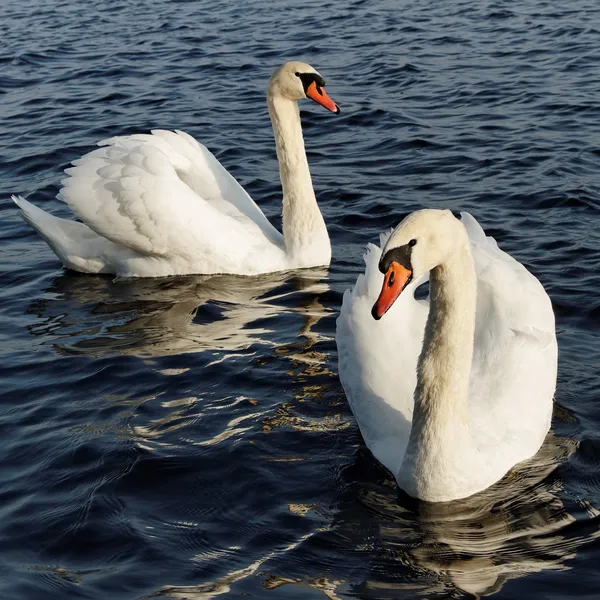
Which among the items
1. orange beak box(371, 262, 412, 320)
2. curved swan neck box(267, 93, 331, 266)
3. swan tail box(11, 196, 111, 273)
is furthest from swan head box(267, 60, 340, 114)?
orange beak box(371, 262, 412, 320)

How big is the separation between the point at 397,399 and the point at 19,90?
11.5 meters

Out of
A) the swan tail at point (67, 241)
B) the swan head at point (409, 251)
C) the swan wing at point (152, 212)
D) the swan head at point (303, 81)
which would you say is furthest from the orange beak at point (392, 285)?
the swan tail at point (67, 241)

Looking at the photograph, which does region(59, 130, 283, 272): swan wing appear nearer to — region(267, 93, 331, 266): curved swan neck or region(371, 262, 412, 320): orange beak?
region(267, 93, 331, 266): curved swan neck

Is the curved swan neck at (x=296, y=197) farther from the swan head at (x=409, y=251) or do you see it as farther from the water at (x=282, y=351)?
the swan head at (x=409, y=251)

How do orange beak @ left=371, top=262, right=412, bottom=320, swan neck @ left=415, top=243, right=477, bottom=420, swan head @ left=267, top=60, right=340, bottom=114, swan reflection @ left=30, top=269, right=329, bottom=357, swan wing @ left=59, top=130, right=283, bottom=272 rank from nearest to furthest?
orange beak @ left=371, top=262, right=412, bottom=320
swan neck @ left=415, top=243, right=477, bottom=420
swan reflection @ left=30, top=269, right=329, bottom=357
swan wing @ left=59, top=130, right=283, bottom=272
swan head @ left=267, top=60, right=340, bottom=114

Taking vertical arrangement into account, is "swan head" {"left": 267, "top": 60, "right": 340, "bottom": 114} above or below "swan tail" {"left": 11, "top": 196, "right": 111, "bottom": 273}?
above

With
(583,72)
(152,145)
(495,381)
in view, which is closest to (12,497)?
(495,381)

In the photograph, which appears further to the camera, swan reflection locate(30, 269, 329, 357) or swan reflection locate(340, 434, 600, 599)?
swan reflection locate(30, 269, 329, 357)

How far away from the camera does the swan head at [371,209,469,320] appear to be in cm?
512

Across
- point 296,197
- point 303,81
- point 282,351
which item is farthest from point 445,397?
point 303,81

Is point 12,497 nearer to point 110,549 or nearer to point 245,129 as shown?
point 110,549

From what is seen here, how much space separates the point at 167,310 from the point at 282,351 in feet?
4.49

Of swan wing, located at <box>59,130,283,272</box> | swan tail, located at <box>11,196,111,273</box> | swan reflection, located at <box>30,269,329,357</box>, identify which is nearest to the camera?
swan reflection, located at <box>30,269,329,357</box>

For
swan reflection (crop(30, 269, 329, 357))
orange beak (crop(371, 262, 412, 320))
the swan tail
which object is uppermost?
orange beak (crop(371, 262, 412, 320))
